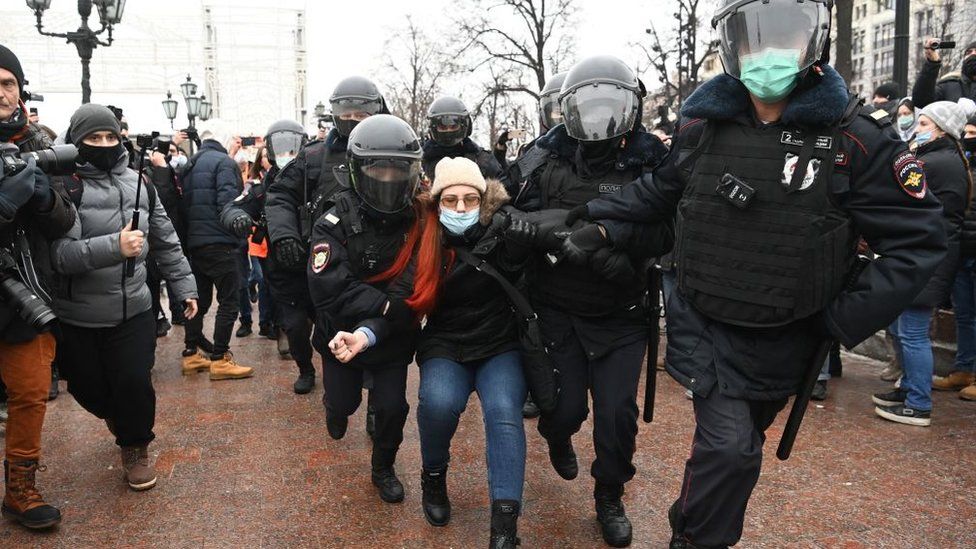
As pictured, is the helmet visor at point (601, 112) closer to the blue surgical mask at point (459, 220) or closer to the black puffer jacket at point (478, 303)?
the black puffer jacket at point (478, 303)

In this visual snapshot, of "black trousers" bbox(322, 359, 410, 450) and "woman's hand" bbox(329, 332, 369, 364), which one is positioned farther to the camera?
"black trousers" bbox(322, 359, 410, 450)

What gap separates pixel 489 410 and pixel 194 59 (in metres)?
44.4

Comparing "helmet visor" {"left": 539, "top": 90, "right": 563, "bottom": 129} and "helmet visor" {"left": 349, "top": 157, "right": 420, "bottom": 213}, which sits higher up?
"helmet visor" {"left": 539, "top": 90, "right": 563, "bottom": 129}

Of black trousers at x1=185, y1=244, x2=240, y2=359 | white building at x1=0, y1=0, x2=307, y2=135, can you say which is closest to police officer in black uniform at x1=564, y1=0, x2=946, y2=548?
black trousers at x1=185, y1=244, x2=240, y2=359

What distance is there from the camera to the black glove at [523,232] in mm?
3260

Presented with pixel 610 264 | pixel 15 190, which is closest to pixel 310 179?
pixel 15 190

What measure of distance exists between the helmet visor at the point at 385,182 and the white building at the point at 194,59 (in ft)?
114

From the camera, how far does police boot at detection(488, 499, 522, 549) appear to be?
308cm

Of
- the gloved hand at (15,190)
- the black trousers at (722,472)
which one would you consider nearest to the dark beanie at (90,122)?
the gloved hand at (15,190)

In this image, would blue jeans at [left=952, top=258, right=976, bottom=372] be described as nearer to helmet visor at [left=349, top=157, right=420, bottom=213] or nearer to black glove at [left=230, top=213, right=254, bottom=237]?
helmet visor at [left=349, top=157, right=420, bottom=213]

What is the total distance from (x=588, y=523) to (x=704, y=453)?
110cm

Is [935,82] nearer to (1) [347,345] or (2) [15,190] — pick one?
(1) [347,345]

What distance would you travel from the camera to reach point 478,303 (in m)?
3.52

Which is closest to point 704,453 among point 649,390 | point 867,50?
point 649,390
